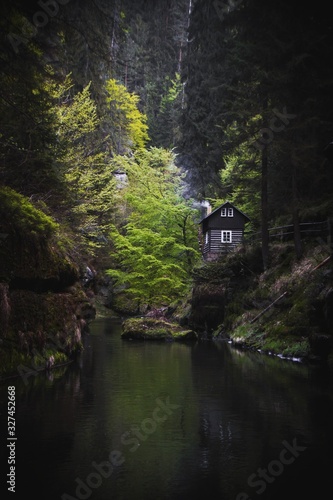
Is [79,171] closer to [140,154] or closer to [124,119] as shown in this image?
[124,119]

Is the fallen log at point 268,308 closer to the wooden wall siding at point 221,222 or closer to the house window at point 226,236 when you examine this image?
the house window at point 226,236

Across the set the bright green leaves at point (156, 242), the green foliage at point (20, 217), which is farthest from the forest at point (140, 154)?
the bright green leaves at point (156, 242)

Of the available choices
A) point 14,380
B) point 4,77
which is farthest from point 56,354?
point 4,77

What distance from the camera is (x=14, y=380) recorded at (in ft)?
39.4

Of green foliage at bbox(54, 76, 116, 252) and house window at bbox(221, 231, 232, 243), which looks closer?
green foliage at bbox(54, 76, 116, 252)

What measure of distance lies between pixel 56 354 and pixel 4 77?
879 cm

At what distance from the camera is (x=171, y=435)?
26.2 ft

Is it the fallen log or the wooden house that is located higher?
the wooden house

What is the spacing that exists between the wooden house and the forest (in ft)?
4.37

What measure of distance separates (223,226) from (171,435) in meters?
33.2

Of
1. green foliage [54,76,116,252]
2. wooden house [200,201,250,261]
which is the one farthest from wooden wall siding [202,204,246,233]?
green foliage [54,76,116,252]

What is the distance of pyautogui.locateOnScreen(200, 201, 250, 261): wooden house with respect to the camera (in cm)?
4053

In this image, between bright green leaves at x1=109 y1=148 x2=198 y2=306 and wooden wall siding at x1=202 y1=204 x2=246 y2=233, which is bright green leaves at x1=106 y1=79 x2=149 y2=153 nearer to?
bright green leaves at x1=109 y1=148 x2=198 y2=306

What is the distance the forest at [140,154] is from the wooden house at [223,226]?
1.33 m
